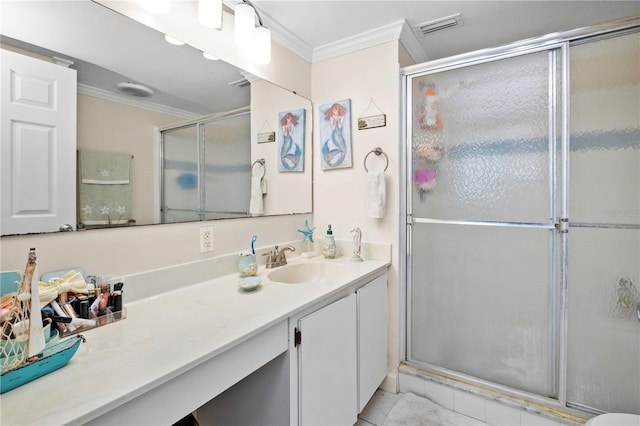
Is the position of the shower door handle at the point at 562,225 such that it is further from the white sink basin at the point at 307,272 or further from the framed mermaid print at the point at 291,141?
the framed mermaid print at the point at 291,141

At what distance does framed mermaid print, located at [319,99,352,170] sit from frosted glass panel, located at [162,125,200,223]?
0.92 metres

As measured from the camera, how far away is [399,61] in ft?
6.14

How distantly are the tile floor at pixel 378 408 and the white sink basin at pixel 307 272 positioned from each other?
31.0 inches

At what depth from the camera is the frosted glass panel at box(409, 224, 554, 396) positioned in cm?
154

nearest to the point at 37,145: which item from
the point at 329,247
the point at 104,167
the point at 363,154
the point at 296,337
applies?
the point at 104,167

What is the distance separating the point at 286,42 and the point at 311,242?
1.33 m

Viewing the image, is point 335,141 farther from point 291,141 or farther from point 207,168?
point 207,168

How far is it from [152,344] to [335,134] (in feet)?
5.31

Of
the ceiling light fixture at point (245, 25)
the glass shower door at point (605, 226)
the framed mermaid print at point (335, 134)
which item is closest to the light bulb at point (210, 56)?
the ceiling light fixture at point (245, 25)

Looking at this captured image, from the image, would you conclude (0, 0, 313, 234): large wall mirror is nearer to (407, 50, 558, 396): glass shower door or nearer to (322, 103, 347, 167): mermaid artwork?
(322, 103, 347, 167): mermaid artwork

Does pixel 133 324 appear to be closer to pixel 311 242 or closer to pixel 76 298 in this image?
pixel 76 298

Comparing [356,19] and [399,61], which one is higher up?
[356,19]

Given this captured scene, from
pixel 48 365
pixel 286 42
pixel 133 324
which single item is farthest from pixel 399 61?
pixel 48 365

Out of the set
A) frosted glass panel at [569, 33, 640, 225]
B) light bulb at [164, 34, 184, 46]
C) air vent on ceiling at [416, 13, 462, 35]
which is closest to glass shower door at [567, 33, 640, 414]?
frosted glass panel at [569, 33, 640, 225]
